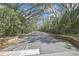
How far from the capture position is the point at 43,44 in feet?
7.36

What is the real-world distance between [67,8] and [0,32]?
793mm

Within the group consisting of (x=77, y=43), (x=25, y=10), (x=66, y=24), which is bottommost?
(x=77, y=43)

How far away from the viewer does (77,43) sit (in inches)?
87.8

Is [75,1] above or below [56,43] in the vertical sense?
above

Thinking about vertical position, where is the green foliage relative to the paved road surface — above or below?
above

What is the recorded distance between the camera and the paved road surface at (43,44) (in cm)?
223

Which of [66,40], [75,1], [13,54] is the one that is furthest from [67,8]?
[13,54]

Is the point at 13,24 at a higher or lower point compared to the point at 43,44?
higher

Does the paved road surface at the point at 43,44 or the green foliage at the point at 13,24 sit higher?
the green foliage at the point at 13,24

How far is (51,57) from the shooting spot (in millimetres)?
2254

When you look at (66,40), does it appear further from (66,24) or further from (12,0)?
(12,0)

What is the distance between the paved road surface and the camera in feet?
7.32

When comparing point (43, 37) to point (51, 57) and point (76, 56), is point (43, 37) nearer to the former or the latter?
→ point (51, 57)

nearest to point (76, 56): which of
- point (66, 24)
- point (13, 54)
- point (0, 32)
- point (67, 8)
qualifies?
point (66, 24)
